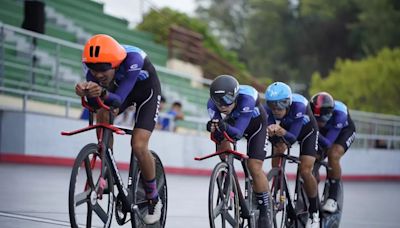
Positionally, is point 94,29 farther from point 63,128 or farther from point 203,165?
point 63,128

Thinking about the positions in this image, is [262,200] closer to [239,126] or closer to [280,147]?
[239,126]

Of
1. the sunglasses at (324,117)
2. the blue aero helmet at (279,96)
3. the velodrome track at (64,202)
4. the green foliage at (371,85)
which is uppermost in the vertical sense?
the green foliage at (371,85)

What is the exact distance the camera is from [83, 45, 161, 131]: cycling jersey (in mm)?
7592

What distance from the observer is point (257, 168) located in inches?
356

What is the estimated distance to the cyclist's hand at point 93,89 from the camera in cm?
710

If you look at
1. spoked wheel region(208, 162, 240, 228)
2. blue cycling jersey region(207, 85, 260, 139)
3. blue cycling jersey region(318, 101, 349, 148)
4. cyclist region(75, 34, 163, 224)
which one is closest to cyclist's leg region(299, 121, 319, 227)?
blue cycling jersey region(318, 101, 349, 148)

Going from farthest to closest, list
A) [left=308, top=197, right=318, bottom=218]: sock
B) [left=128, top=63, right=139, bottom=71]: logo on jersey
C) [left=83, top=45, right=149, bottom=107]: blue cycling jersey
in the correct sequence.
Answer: [left=308, top=197, right=318, bottom=218]: sock → [left=128, top=63, right=139, bottom=71]: logo on jersey → [left=83, top=45, right=149, bottom=107]: blue cycling jersey

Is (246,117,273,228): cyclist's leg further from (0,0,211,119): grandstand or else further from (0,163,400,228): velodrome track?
(0,0,211,119): grandstand

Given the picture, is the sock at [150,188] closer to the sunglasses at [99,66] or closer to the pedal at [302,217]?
the sunglasses at [99,66]

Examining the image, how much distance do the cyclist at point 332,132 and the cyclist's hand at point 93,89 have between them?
186 inches

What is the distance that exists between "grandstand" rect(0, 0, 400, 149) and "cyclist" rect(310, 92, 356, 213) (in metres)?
6.23

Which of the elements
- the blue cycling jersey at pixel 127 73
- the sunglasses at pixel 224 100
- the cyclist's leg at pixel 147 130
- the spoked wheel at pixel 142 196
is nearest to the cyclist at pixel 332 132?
the sunglasses at pixel 224 100

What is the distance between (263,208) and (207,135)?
12.5 m

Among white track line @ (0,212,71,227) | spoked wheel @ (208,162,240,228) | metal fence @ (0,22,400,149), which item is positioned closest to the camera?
spoked wheel @ (208,162,240,228)
